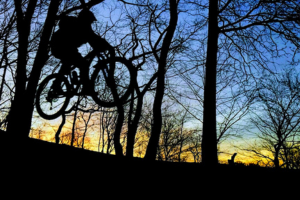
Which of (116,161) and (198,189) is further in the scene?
(116,161)

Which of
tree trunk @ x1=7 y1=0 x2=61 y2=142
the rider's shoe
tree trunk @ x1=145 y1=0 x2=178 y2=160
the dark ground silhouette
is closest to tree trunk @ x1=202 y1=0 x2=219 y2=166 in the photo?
tree trunk @ x1=145 y1=0 x2=178 y2=160

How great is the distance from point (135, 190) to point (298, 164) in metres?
25.1

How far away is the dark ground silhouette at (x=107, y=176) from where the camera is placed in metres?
2.26

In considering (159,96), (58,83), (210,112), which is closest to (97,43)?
(58,83)

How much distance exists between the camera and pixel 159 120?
8312 millimetres

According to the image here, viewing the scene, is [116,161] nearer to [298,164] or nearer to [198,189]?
[198,189]

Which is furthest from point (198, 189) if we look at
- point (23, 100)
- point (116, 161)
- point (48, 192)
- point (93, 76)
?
point (23, 100)

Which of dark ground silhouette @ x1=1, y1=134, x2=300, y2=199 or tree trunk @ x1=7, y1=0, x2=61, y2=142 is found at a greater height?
tree trunk @ x1=7, y1=0, x2=61, y2=142

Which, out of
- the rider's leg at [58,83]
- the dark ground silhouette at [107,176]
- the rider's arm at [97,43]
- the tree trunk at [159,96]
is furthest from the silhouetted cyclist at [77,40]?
the tree trunk at [159,96]

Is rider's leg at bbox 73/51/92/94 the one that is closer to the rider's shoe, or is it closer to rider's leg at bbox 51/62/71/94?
the rider's shoe

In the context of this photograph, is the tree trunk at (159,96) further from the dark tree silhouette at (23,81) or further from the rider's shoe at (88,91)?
the rider's shoe at (88,91)

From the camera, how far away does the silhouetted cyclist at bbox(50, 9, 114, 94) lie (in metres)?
4.03

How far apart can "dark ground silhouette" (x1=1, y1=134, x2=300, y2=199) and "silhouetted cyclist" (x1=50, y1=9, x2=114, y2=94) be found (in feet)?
6.42

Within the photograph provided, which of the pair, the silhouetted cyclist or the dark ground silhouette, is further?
the silhouetted cyclist
